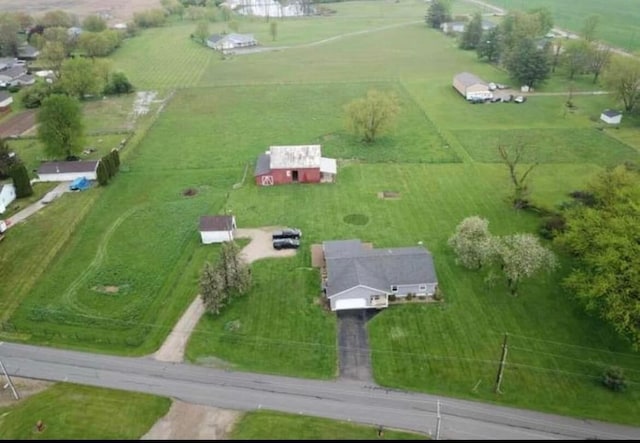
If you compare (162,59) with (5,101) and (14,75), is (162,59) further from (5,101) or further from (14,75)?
(5,101)

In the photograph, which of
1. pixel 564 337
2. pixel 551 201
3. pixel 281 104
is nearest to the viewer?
pixel 564 337

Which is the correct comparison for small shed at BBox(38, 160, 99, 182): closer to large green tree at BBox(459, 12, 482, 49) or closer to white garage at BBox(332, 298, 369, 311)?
white garage at BBox(332, 298, 369, 311)

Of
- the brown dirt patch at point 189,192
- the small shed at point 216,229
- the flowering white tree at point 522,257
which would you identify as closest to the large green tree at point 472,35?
the brown dirt patch at point 189,192

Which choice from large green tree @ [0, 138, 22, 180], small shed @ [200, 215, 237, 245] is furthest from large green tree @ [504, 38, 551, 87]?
large green tree @ [0, 138, 22, 180]

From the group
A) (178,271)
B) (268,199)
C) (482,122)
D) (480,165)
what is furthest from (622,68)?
(178,271)

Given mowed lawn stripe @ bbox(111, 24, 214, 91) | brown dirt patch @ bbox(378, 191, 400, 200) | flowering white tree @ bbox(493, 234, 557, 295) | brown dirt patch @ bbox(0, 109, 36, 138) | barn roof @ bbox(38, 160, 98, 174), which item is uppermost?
flowering white tree @ bbox(493, 234, 557, 295)

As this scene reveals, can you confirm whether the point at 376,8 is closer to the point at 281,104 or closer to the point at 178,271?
the point at 281,104

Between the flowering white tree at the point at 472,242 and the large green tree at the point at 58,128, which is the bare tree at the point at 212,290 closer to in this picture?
the flowering white tree at the point at 472,242
